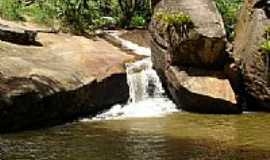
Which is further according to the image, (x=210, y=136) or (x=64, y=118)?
(x=64, y=118)

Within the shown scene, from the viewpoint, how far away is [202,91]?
1506cm

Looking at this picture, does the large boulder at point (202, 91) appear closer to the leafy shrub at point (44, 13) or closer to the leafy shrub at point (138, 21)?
the leafy shrub at point (44, 13)

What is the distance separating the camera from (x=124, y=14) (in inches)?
968

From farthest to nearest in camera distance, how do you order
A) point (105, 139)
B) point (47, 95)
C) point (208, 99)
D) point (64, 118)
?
point (208, 99) → point (64, 118) → point (47, 95) → point (105, 139)

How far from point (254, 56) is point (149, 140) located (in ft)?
18.4

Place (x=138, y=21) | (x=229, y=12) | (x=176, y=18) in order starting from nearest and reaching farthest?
(x=176, y=18)
(x=229, y=12)
(x=138, y=21)

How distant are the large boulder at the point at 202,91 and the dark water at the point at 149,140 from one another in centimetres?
73

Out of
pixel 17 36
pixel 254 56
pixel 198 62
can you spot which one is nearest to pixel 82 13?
pixel 17 36

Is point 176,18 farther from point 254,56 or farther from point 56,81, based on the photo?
point 56,81

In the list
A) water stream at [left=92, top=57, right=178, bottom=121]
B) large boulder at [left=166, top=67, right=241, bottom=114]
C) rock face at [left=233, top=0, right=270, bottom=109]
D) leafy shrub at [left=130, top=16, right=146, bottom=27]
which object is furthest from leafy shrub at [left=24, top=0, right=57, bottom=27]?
rock face at [left=233, top=0, right=270, bottom=109]

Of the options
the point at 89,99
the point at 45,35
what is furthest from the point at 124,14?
the point at 89,99

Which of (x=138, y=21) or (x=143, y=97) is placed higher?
(x=138, y=21)

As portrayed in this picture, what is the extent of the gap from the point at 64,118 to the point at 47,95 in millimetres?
1089

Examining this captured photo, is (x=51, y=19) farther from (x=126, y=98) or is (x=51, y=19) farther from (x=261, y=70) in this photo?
(x=261, y=70)
